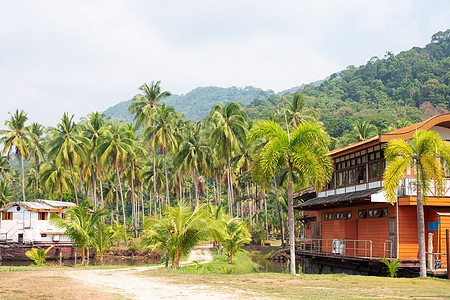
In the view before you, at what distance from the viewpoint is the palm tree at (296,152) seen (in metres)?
24.2

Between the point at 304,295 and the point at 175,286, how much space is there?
15.7 ft

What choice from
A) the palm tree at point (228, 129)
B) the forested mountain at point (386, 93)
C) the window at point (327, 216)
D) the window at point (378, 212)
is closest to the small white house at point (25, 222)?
the palm tree at point (228, 129)

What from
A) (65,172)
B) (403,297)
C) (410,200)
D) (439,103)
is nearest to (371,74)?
(439,103)

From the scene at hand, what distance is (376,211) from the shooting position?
28891 millimetres

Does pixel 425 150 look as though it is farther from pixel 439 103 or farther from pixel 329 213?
pixel 439 103

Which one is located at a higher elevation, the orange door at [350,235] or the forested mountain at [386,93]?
the forested mountain at [386,93]

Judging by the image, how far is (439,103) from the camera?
109 meters

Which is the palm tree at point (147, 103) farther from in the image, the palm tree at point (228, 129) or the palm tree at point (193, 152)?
the palm tree at point (228, 129)

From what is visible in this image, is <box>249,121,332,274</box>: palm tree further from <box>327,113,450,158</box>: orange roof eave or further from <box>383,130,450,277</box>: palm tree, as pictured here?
<box>327,113,450,158</box>: orange roof eave

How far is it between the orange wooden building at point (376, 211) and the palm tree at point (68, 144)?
126ft

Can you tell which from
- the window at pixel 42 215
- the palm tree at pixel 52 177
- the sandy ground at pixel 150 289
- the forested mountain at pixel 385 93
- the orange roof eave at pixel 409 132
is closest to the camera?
the sandy ground at pixel 150 289

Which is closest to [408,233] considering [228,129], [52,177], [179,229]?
[179,229]

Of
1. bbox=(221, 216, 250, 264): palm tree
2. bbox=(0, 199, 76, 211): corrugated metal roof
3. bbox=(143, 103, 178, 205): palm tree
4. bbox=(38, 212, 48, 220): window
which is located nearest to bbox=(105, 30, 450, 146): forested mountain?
bbox=(143, 103, 178, 205): palm tree

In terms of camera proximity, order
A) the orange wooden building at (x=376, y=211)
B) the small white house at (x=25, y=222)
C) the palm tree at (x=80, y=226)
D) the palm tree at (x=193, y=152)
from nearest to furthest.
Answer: the orange wooden building at (x=376, y=211) → the palm tree at (x=80, y=226) → the small white house at (x=25, y=222) → the palm tree at (x=193, y=152)
